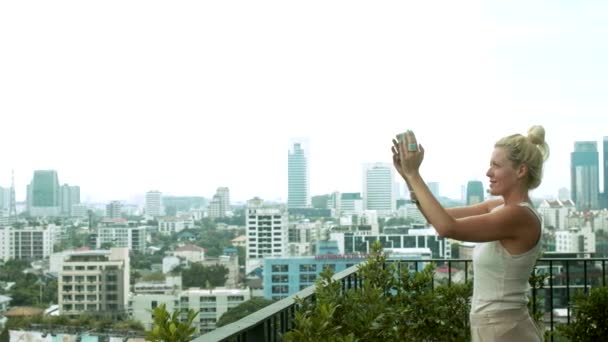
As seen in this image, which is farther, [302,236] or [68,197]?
[68,197]

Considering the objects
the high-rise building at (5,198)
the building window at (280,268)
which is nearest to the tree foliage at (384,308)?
the building window at (280,268)

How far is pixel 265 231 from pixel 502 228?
31621mm

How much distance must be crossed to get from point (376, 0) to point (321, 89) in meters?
14.1

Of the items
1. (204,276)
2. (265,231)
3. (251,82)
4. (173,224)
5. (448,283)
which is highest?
(251,82)

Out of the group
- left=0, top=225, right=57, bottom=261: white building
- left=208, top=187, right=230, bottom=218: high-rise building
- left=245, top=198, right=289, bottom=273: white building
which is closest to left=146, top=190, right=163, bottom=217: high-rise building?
left=208, top=187, right=230, bottom=218: high-rise building

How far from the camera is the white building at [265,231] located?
32469 millimetres

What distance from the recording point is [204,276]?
94.9 feet

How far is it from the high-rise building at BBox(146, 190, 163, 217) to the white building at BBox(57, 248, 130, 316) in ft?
17.0

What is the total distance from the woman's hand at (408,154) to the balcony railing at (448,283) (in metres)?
0.65

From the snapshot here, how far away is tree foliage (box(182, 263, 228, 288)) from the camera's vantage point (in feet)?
94.2

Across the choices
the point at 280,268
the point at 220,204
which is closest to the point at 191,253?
the point at 220,204

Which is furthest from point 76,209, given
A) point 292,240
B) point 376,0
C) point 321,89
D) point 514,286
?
point 514,286

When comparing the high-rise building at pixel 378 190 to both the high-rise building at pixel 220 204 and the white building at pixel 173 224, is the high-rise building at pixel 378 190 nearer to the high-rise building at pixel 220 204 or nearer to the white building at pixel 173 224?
the high-rise building at pixel 220 204

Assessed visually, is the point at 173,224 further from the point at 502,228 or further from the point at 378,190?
the point at 502,228
